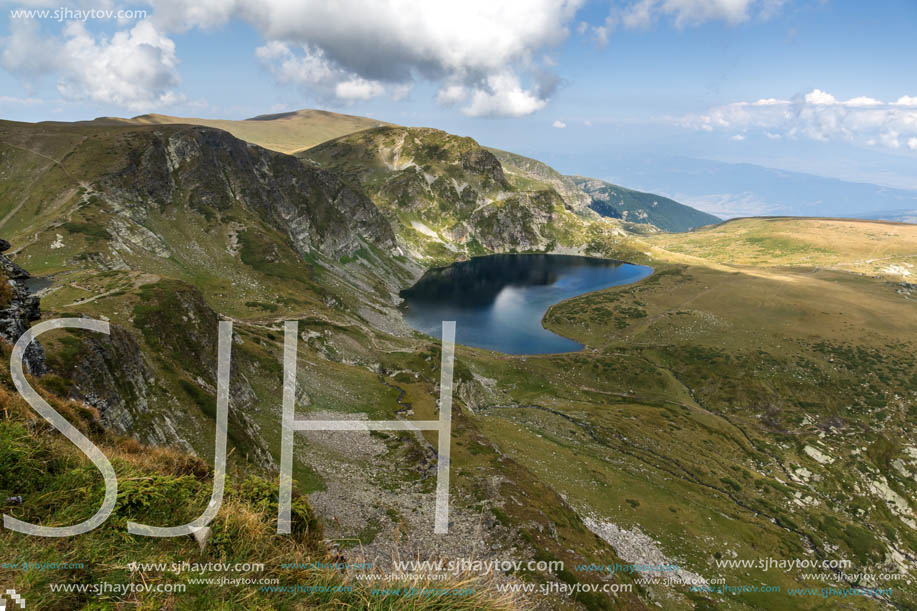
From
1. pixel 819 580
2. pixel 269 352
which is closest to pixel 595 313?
pixel 819 580

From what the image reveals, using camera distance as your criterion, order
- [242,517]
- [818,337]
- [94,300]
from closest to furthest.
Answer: [242,517]
[94,300]
[818,337]

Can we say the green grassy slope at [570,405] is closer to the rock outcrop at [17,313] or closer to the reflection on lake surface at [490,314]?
Result: the rock outcrop at [17,313]

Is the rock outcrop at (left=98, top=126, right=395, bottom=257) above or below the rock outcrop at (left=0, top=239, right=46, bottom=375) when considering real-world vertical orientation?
above

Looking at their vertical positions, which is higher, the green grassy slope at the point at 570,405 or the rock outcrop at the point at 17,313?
the rock outcrop at the point at 17,313

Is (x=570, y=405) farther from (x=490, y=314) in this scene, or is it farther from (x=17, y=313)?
(x=17, y=313)

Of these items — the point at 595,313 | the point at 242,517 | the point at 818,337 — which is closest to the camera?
the point at 242,517

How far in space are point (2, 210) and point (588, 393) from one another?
135 meters

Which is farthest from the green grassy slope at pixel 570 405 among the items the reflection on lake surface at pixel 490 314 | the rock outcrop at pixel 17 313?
the reflection on lake surface at pixel 490 314

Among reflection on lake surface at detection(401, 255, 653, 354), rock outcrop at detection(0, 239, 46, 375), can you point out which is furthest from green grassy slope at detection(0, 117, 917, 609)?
reflection on lake surface at detection(401, 255, 653, 354)

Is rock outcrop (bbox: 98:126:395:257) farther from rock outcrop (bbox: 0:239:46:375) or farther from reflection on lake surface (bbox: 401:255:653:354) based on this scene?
rock outcrop (bbox: 0:239:46:375)

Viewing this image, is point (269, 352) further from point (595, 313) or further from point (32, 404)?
point (595, 313)

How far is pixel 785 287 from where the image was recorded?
167875mm

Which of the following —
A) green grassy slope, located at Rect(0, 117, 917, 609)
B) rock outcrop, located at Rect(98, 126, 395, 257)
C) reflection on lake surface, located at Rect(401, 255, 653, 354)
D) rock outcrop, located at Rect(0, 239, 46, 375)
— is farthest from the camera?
reflection on lake surface, located at Rect(401, 255, 653, 354)

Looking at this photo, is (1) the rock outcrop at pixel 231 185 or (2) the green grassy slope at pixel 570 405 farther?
(1) the rock outcrop at pixel 231 185
